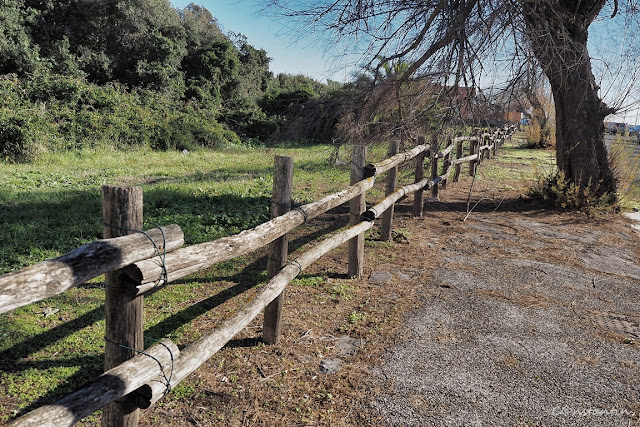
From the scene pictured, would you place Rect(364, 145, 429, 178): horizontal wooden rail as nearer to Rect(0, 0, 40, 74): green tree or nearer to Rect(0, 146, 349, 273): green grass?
Rect(0, 146, 349, 273): green grass

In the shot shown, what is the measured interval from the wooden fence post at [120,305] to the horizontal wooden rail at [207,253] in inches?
2.8

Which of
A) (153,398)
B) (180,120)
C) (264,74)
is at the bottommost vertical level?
(153,398)

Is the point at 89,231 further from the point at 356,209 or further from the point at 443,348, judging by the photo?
the point at 443,348

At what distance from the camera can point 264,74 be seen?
30859 mm

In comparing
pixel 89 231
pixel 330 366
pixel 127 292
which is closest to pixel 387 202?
pixel 330 366

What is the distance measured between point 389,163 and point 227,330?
11.7 ft

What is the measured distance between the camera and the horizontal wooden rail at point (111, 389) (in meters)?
1.62

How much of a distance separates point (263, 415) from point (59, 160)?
10962mm

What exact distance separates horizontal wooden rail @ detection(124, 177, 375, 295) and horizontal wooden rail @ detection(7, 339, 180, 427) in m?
0.33

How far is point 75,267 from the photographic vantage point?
1.66 meters

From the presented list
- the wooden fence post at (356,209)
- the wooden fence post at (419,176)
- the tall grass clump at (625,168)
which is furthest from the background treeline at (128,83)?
the tall grass clump at (625,168)

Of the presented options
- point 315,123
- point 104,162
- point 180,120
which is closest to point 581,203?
point 315,123

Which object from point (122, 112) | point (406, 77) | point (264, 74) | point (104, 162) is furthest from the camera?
point (264, 74)

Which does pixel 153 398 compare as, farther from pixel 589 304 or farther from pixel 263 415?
pixel 589 304
